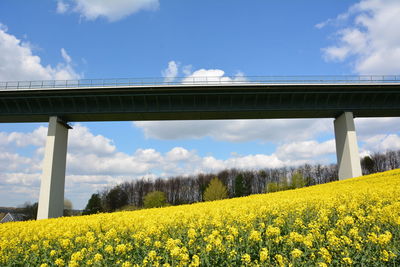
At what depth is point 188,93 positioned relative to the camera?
35.5m

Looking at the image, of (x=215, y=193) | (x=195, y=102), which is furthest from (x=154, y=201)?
(x=195, y=102)

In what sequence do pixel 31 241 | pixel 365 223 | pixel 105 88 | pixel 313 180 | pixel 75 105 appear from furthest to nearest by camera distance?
pixel 313 180 < pixel 75 105 < pixel 105 88 < pixel 31 241 < pixel 365 223

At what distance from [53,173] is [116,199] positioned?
207ft

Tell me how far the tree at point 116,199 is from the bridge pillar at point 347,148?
231 ft

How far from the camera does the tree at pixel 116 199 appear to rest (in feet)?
297

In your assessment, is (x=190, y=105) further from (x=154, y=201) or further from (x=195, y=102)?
(x=154, y=201)

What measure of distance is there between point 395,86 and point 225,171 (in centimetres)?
7406

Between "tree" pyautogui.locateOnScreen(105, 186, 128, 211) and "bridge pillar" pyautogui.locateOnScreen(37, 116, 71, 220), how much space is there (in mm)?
55303

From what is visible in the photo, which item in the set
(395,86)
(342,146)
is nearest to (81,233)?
(342,146)

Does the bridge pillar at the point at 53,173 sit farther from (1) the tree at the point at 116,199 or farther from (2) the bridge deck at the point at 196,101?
(1) the tree at the point at 116,199

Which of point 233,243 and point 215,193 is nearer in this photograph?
point 233,243

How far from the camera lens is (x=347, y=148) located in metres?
36.2

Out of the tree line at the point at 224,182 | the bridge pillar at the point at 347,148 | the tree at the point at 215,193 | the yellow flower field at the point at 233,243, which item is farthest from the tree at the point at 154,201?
the yellow flower field at the point at 233,243

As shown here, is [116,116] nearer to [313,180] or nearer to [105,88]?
[105,88]
